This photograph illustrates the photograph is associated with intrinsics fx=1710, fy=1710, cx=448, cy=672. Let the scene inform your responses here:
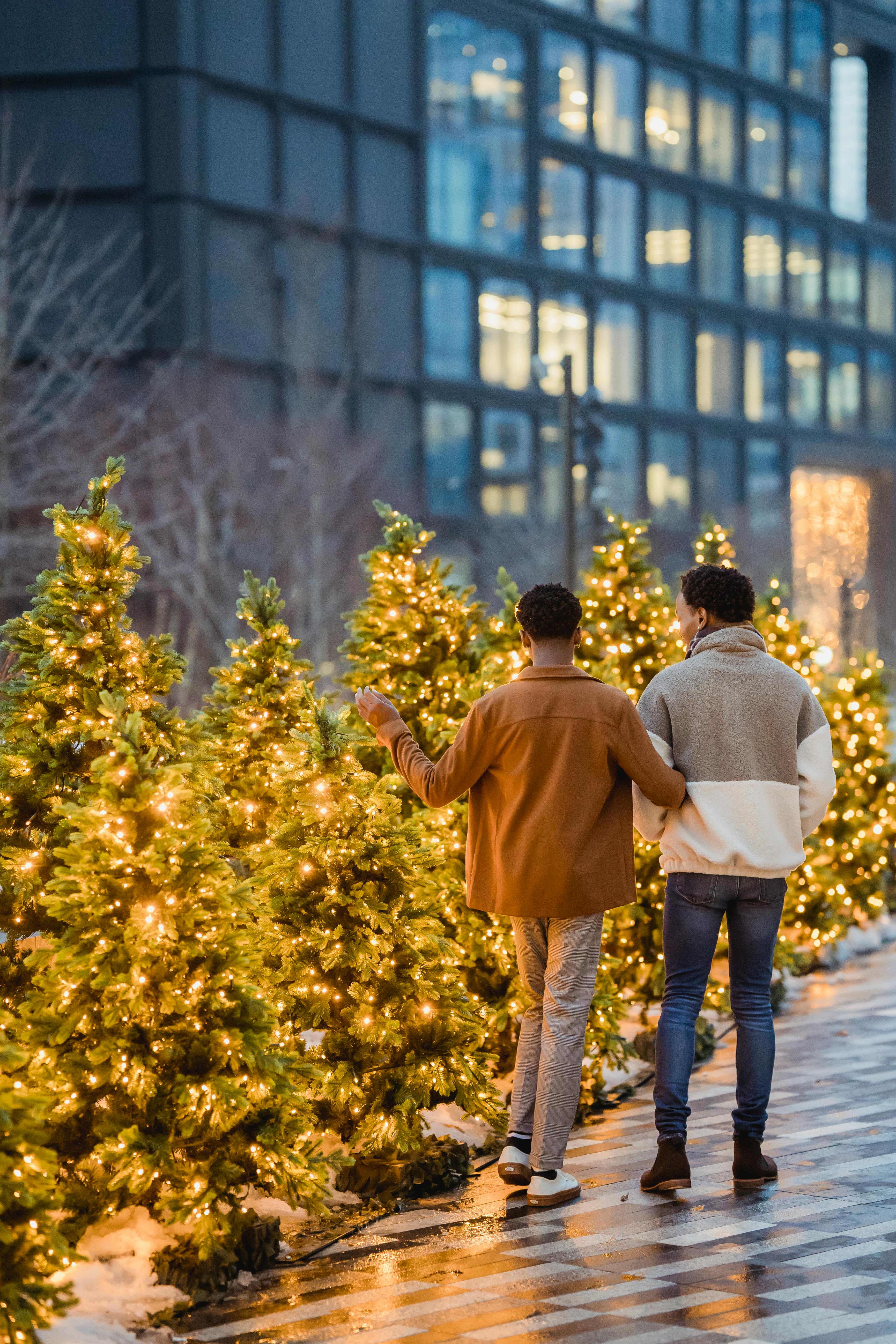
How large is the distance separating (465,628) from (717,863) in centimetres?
276

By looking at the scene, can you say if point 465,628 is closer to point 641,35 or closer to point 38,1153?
point 38,1153

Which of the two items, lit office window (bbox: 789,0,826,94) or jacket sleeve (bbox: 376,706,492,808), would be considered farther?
lit office window (bbox: 789,0,826,94)

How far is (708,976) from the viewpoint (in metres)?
5.73

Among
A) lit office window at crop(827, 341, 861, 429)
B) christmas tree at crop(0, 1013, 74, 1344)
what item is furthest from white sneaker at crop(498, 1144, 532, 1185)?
lit office window at crop(827, 341, 861, 429)

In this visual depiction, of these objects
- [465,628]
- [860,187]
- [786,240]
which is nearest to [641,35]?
[786,240]

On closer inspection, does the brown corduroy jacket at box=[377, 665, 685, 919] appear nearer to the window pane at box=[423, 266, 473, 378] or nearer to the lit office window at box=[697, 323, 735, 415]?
the window pane at box=[423, 266, 473, 378]

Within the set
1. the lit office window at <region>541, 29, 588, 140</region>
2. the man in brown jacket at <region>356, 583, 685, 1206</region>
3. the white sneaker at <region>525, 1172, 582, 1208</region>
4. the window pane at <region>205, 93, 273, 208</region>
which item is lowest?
the white sneaker at <region>525, 1172, 582, 1208</region>

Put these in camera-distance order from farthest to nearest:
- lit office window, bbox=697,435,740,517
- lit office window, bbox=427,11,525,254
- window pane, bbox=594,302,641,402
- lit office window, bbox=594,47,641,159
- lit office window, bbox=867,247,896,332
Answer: lit office window, bbox=867,247,896,332
lit office window, bbox=697,435,740,517
window pane, bbox=594,302,641,402
lit office window, bbox=594,47,641,159
lit office window, bbox=427,11,525,254

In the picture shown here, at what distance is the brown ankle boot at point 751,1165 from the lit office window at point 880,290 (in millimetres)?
46637

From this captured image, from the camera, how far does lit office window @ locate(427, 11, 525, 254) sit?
35.1 m

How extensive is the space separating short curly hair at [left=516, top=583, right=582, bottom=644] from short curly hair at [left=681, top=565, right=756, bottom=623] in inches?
17.4

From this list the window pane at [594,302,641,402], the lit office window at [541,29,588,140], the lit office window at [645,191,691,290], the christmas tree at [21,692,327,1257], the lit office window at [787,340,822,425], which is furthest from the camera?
the lit office window at [787,340,822,425]

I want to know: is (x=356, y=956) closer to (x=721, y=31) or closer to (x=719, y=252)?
(x=719, y=252)

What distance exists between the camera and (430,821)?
693 cm
